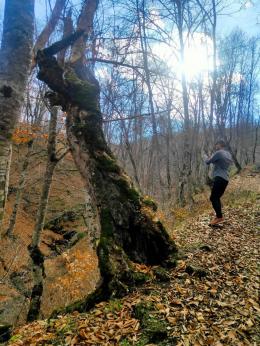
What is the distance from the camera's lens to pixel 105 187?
4.99 meters

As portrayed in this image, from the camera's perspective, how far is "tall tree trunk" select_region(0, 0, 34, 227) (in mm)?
2861

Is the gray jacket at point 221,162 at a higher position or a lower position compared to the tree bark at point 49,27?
lower

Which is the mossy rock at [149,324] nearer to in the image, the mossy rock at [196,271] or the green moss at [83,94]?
the mossy rock at [196,271]

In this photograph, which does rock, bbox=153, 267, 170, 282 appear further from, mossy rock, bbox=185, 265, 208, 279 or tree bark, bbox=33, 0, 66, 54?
tree bark, bbox=33, 0, 66, 54

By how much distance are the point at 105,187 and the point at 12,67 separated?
2488mm

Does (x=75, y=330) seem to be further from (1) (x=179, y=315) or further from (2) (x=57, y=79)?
(2) (x=57, y=79)

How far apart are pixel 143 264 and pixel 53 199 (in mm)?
15032

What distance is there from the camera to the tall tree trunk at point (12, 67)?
9.39ft

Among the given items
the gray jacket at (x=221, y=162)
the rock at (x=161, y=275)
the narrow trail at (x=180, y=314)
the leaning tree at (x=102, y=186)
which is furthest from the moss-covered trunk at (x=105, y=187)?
the gray jacket at (x=221, y=162)

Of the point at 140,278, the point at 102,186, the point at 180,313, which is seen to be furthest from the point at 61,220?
the point at 180,313

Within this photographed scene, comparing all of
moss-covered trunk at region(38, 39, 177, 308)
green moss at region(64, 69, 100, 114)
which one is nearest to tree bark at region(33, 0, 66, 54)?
moss-covered trunk at region(38, 39, 177, 308)

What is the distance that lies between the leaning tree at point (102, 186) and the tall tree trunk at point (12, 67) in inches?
58.6

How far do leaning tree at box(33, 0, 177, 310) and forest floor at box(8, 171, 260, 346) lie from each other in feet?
1.10

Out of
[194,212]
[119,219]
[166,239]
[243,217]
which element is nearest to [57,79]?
[119,219]
